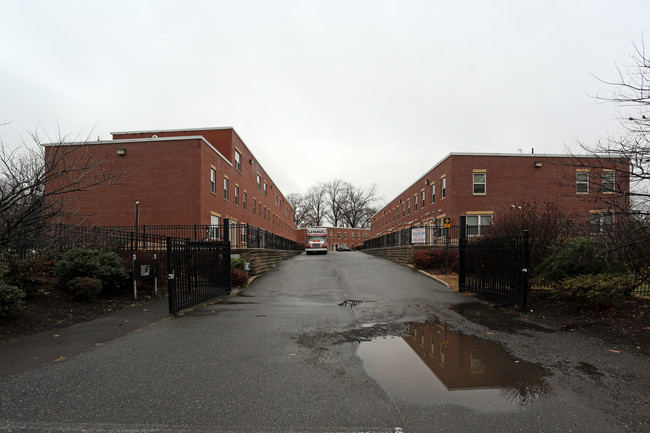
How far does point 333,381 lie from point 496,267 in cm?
708

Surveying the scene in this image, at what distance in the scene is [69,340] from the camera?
5.90 metres

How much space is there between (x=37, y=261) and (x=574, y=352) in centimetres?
997

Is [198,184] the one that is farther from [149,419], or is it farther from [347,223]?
[347,223]

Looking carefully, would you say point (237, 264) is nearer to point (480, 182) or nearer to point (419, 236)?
point (419, 236)

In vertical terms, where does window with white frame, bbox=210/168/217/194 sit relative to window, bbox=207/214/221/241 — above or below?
above

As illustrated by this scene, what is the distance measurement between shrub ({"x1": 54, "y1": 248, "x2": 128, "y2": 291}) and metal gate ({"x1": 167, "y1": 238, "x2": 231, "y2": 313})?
6.45 ft

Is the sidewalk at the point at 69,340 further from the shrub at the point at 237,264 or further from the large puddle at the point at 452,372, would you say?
the shrub at the point at 237,264

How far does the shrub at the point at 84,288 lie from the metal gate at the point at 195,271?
179cm

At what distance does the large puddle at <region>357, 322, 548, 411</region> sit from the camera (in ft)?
12.3

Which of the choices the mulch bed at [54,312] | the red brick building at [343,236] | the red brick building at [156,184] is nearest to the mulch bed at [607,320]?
the mulch bed at [54,312]

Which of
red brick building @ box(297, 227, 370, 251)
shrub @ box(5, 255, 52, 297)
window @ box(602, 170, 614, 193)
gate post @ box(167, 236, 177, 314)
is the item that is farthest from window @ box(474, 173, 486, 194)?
red brick building @ box(297, 227, 370, 251)

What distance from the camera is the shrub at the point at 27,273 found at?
7297 mm

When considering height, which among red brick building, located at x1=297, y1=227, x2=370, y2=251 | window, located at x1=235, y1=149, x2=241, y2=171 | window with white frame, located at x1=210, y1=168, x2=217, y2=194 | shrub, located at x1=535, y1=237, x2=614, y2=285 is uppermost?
window, located at x1=235, y1=149, x2=241, y2=171

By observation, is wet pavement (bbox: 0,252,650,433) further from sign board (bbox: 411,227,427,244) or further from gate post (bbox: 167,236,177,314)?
sign board (bbox: 411,227,427,244)
